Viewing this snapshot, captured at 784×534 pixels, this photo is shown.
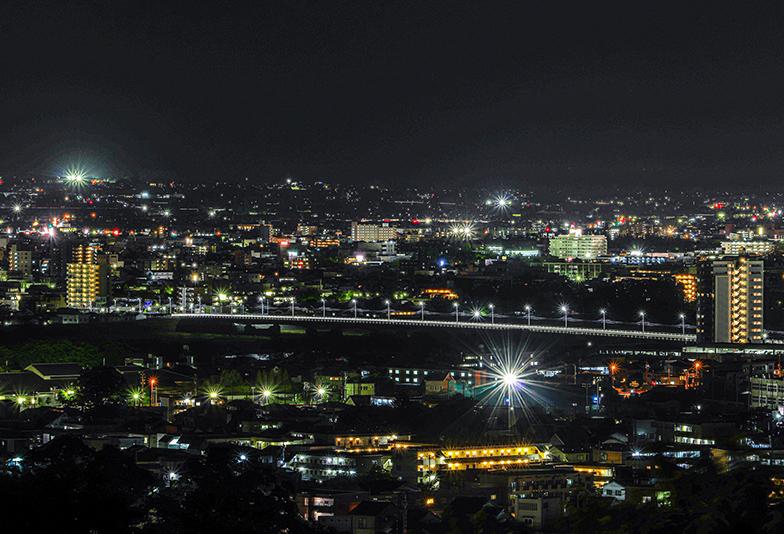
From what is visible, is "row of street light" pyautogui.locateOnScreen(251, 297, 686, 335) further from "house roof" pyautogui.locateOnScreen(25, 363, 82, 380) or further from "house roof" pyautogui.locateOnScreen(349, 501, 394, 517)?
"house roof" pyautogui.locateOnScreen(349, 501, 394, 517)

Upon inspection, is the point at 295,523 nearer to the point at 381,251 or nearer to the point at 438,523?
the point at 438,523

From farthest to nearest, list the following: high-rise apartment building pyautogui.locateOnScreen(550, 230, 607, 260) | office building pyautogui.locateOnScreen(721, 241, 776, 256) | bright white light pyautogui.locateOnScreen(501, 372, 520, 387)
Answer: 1. high-rise apartment building pyautogui.locateOnScreen(550, 230, 607, 260)
2. office building pyautogui.locateOnScreen(721, 241, 776, 256)
3. bright white light pyautogui.locateOnScreen(501, 372, 520, 387)

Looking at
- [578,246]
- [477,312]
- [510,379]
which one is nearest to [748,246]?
[578,246]

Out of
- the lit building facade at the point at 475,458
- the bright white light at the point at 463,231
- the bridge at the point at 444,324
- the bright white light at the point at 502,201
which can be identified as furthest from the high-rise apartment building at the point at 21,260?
the bright white light at the point at 502,201

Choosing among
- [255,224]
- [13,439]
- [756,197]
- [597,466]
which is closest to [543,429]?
[597,466]

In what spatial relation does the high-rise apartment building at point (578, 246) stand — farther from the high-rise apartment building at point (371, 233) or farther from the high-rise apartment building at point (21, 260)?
the high-rise apartment building at point (21, 260)

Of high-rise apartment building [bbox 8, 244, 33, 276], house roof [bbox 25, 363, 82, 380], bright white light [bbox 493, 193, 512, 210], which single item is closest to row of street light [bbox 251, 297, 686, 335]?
high-rise apartment building [bbox 8, 244, 33, 276]
